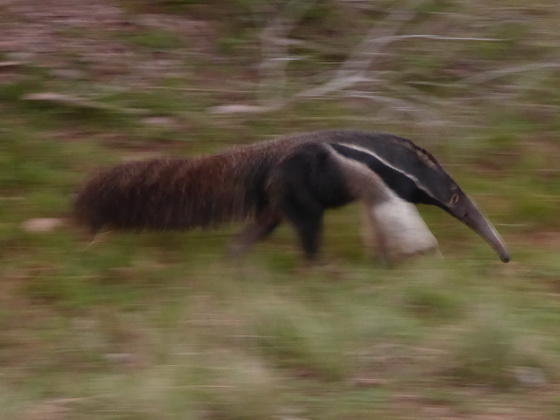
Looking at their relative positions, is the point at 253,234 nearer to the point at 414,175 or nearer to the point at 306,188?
the point at 306,188

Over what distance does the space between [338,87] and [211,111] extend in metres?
1.04

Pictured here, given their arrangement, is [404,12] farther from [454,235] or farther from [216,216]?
[216,216]

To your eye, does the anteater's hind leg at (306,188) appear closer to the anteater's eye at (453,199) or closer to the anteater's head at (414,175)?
the anteater's head at (414,175)

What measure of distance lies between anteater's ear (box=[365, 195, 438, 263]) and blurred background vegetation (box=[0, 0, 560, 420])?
0.17 metres

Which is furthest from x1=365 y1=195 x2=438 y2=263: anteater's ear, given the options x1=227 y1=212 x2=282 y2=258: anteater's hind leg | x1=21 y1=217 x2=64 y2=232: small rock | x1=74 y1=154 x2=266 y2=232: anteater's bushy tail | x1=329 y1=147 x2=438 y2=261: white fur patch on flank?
x1=21 y1=217 x2=64 y2=232: small rock

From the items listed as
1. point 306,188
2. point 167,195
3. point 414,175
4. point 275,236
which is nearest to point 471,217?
point 414,175

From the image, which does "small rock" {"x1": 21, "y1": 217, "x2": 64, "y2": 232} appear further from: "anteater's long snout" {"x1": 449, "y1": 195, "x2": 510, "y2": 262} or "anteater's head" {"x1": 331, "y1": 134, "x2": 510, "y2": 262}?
"anteater's long snout" {"x1": 449, "y1": 195, "x2": 510, "y2": 262}

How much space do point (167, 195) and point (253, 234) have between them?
0.58m

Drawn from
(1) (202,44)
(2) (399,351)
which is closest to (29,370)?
(2) (399,351)

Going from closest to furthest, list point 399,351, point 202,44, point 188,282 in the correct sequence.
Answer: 1. point 399,351
2. point 188,282
3. point 202,44

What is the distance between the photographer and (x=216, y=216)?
5.87m

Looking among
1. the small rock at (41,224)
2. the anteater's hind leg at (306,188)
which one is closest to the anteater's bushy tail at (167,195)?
the anteater's hind leg at (306,188)

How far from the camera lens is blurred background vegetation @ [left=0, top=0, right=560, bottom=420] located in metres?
4.30

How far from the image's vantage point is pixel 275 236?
652 cm
